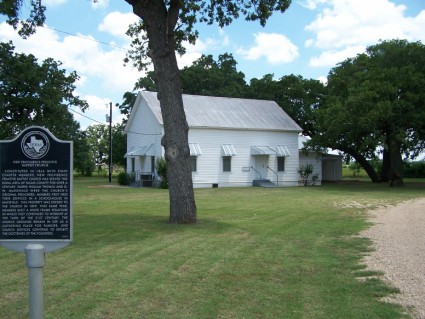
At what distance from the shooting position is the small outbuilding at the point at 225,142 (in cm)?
3494

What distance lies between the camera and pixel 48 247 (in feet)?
15.6

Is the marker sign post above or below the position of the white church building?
below

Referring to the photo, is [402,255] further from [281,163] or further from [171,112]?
[281,163]

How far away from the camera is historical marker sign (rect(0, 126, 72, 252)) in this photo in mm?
4777

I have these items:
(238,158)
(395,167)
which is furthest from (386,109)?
(238,158)

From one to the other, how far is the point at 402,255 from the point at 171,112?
6794 mm

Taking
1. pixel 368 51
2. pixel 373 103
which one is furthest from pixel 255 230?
pixel 368 51

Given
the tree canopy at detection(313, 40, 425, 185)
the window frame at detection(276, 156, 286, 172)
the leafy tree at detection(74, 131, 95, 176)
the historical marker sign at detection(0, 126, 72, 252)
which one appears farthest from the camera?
the leafy tree at detection(74, 131, 95, 176)

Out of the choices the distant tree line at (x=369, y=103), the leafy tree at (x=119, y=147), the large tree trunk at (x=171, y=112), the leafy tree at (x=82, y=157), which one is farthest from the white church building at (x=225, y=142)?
the large tree trunk at (x=171, y=112)

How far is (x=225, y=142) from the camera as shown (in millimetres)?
35906

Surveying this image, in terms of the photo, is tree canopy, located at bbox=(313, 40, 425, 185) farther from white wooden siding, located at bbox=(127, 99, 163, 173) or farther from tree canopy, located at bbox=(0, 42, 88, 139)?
tree canopy, located at bbox=(0, 42, 88, 139)

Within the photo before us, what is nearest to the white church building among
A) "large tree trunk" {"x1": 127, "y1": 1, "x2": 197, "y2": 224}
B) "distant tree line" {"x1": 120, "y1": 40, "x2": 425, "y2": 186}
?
"distant tree line" {"x1": 120, "y1": 40, "x2": 425, "y2": 186}

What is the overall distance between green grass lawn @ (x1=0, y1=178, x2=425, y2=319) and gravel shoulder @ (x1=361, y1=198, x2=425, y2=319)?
10.1 inches

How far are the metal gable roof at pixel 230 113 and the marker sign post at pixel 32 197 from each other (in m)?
28.9
